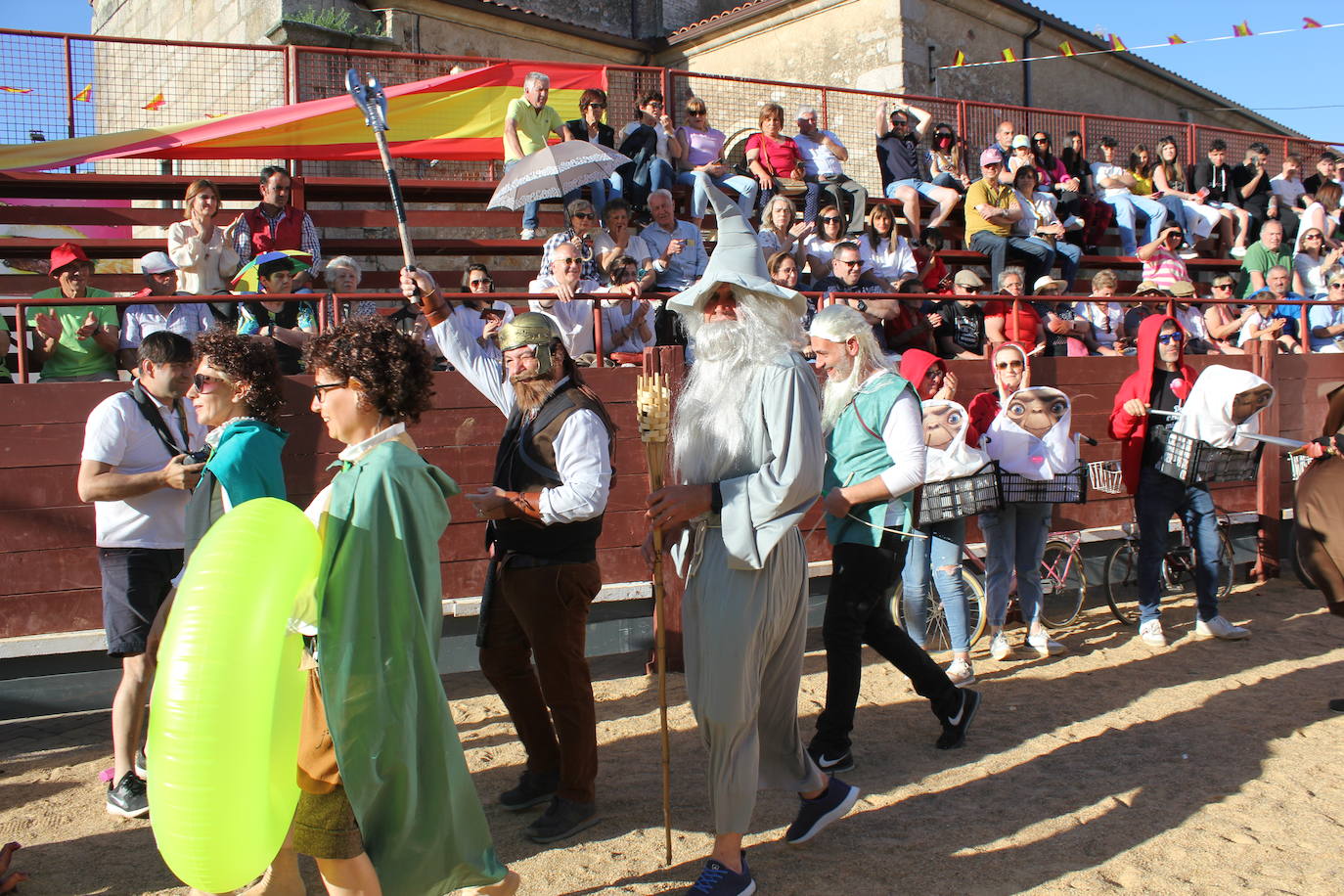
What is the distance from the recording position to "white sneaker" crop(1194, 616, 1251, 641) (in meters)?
6.82

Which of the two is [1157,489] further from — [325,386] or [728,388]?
[325,386]

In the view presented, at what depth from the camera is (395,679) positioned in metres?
2.75

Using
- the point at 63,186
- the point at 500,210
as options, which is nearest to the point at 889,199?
the point at 500,210

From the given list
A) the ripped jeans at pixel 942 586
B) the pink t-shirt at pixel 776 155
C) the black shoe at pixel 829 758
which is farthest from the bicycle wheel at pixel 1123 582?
the pink t-shirt at pixel 776 155

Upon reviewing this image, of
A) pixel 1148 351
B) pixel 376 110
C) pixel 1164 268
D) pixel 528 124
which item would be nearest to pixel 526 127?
pixel 528 124

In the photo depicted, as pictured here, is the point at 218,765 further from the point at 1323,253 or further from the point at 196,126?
the point at 1323,253

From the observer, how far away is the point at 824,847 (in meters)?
3.90

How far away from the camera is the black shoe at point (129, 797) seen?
4.23 metres

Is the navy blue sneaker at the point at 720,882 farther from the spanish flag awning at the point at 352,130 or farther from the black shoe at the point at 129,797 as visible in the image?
the spanish flag awning at the point at 352,130

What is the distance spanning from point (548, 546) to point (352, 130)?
743 centimetres

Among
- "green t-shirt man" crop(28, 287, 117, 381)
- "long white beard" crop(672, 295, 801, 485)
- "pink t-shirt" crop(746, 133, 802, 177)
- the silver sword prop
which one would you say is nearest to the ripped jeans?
"long white beard" crop(672, 295, 801, 485)

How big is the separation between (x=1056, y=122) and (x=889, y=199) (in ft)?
16.0

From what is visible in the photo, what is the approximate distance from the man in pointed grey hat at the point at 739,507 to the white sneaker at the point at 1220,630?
14.5ft

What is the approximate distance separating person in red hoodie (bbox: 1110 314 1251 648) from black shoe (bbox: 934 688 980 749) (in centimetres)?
248
